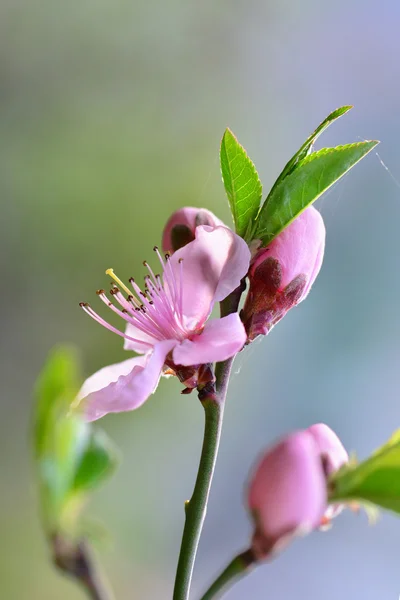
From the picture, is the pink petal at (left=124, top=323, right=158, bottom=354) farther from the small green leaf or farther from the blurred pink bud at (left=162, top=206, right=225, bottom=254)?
the small green leaf

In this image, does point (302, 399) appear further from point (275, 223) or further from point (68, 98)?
point (275, 223)

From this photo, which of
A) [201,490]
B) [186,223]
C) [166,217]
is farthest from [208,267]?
[166,217]

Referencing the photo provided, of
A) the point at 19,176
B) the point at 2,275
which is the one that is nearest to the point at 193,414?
the point at 2,275

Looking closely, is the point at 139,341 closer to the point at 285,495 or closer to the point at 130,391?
the point at 130,391

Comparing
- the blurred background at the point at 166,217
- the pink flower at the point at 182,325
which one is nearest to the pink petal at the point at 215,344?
the pink flower at the point at 182,325

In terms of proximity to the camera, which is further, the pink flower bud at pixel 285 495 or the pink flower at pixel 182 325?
the pink flower at pixel 182 325

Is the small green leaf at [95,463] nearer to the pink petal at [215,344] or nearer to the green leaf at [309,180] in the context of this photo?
the pink petal at [215,344]
